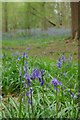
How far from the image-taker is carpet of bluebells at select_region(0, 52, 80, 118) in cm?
106

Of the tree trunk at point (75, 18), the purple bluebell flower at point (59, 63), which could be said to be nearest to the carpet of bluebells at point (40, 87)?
the purple bluebell flower at point (59, 63)

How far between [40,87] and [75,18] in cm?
48

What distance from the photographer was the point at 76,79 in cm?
145

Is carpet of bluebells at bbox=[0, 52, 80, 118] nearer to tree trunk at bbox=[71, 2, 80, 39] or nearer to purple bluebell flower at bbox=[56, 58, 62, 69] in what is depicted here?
purple bluebell flower at bbox=[56, 58, 62, 69]

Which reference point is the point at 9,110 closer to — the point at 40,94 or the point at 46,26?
the point at 40,94

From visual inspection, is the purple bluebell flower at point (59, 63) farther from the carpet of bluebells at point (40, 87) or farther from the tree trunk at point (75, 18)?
the tree trunk at point (75, 18)

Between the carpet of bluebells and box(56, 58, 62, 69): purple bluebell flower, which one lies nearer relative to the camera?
the carpet of bluebells

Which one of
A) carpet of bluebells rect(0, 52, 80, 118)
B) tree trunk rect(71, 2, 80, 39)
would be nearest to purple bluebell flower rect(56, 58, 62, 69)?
carpet of bluebells rect(0, 52, 80, 118)

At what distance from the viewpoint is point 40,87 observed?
129 cm

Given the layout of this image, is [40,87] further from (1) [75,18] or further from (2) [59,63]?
(1) [75,18]

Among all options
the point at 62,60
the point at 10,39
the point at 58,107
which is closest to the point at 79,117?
the point at 58,107

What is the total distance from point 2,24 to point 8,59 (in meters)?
0.31

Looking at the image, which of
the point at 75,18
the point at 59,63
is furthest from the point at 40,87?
the point at 75,18

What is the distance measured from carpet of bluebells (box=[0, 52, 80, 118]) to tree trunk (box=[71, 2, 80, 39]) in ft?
0.48
